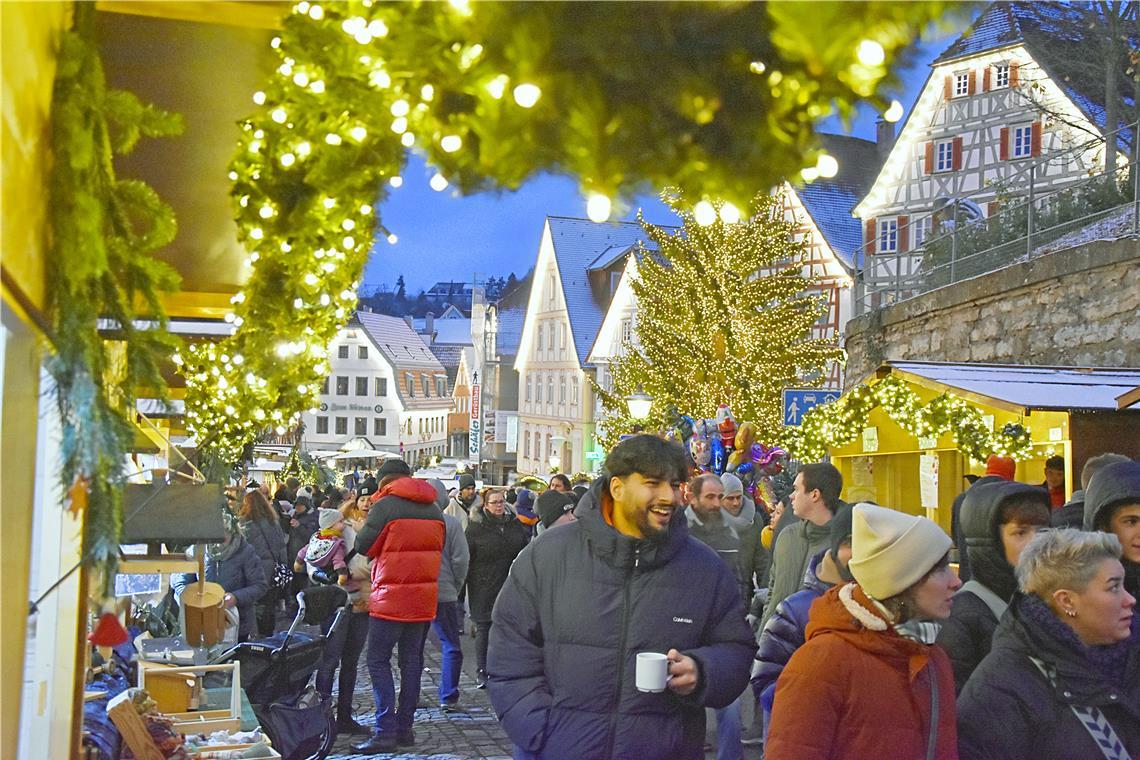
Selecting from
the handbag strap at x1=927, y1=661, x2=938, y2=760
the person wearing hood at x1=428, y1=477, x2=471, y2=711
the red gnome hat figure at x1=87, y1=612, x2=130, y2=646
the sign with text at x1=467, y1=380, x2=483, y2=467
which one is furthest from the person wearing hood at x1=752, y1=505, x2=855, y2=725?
the sign with text at x1=467, y1=380, x2=483, y2=467

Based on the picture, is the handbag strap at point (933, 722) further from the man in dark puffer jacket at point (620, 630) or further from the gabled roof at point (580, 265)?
the gabled roof at point (580, 265)

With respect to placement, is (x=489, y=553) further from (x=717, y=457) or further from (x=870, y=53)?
(x=870, y=53)

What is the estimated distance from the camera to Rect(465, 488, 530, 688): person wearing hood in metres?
13.1

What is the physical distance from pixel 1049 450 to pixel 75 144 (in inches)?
441

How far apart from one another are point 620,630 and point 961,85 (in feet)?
113

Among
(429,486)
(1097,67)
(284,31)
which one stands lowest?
(429,486)

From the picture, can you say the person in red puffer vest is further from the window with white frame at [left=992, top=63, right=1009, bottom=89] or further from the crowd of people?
the window with white frame at [left=992, top=63, right=1009, bottom=89]

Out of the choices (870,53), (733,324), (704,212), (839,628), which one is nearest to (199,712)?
(839,628)

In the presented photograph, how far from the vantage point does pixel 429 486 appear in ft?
31.2

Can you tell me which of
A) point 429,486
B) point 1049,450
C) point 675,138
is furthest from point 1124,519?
point 1049,450

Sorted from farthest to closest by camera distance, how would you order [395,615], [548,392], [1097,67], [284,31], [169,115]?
[548,392] < [1097,67] < [395,615] < [284,31] < [169,115]

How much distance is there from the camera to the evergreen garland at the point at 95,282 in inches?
101

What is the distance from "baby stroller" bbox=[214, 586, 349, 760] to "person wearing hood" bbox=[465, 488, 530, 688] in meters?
4.86

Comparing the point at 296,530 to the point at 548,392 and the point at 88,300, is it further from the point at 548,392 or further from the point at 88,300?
the point at 548,392
